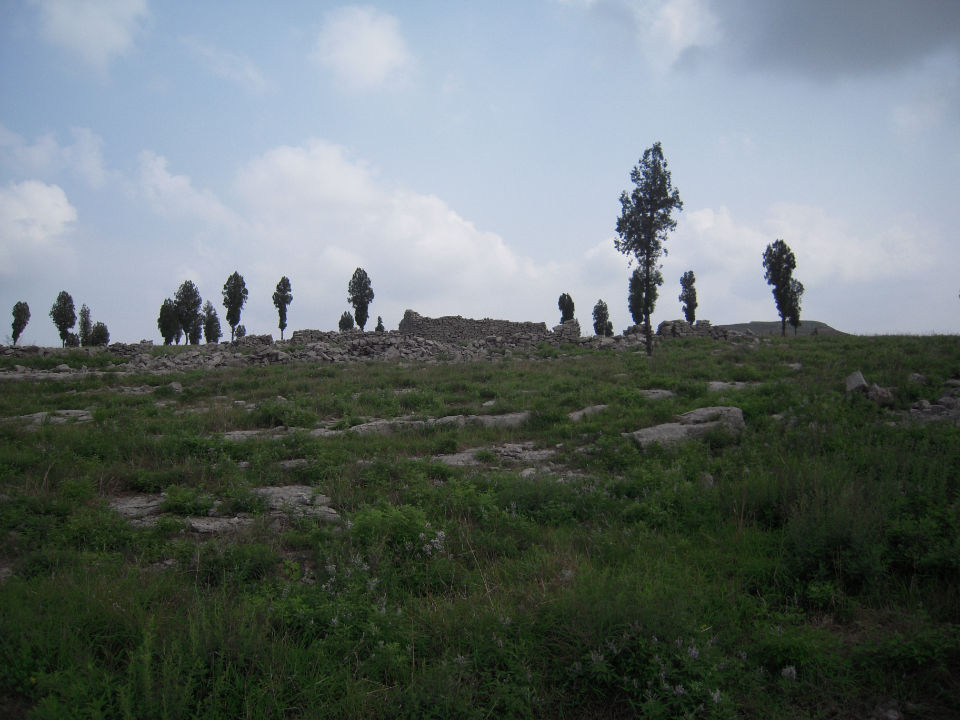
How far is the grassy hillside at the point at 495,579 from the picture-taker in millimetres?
3227

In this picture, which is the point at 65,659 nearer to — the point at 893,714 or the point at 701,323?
the point at 893,714

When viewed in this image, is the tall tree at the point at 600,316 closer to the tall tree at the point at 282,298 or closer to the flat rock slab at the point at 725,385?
the tall tree at the point at 282,298

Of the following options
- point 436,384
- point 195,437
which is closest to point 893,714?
point 195,437

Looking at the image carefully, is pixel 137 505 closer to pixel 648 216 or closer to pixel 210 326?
pixel 648 216

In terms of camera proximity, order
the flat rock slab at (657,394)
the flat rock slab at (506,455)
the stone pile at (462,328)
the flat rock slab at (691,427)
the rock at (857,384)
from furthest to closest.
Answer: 1. the stone pile at (462,328)
2. the flat rock slab at (657,394)
3. the rock at (857,384)
4. the flat rock slab at (691,427)
5. the flat rock slab at (506,455)

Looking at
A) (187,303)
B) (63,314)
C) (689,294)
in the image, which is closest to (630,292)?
(689,294)

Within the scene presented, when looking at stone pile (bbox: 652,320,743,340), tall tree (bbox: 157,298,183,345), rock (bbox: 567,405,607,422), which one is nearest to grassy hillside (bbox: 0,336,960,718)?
rock (bbox: 567,405,607,422)

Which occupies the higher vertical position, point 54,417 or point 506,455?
point 54,417

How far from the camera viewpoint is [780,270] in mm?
47750

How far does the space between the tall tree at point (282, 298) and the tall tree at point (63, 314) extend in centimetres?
2255

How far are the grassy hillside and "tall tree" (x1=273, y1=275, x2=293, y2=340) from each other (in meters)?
49.5

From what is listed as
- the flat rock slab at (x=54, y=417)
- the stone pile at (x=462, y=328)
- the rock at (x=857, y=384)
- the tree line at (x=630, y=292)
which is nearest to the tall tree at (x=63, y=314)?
the tree line at (x=630, y=292)

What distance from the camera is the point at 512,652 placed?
137 inches

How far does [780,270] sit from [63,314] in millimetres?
72315
